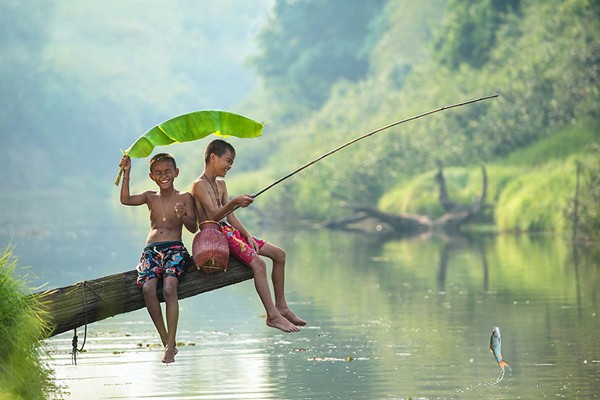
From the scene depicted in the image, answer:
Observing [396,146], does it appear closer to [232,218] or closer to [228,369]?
[228,369]

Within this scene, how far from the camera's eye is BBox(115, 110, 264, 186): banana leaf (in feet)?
36.7

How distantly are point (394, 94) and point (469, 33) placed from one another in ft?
23.0

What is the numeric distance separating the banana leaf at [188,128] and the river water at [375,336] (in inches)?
74.5

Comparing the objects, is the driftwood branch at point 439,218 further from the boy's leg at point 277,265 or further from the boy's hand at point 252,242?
the boy's hand at point 252,242

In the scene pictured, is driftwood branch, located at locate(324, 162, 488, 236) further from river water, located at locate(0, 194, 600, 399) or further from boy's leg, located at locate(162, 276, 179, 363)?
boy's leg, located at locate(162, 276, 179, 363)

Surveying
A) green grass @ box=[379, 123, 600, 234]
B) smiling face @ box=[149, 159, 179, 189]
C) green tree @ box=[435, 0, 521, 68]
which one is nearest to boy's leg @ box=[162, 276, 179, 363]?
smiling face @ box=[149, 159, 179, 189]

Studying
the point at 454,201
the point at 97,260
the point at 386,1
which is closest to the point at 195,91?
the point at 386,1

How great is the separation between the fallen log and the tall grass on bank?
0.28 meters

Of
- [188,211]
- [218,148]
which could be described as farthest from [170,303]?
[218,148]

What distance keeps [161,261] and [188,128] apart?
1.08 metres

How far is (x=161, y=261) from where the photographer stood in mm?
11227

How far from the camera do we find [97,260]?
110 feet

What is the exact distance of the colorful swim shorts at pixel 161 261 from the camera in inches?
439

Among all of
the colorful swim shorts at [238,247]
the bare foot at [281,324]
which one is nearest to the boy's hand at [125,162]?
the colorful swim shorts at [238,247]
